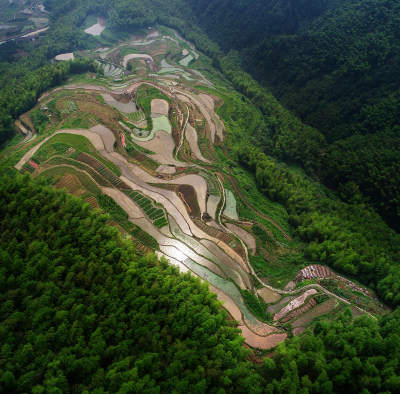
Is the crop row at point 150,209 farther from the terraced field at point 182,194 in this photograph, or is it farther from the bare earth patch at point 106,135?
the bare earth patch at point 106,135

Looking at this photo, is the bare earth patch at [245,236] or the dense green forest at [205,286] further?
the bare earth patch at [245,236]

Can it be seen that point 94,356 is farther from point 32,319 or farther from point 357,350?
point 357,350

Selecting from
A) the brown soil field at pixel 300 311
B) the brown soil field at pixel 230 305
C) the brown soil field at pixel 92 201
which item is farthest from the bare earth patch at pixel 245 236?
the brown soil field at pixel 92 201

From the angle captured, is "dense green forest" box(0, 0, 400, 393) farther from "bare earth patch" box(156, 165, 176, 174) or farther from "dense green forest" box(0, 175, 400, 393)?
"bare earth patch" box(156, 165, 176, 174)

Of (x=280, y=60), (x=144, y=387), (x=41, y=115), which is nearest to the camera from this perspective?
(x=144, y=387)

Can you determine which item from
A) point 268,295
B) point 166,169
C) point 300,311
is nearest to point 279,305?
point 268,295

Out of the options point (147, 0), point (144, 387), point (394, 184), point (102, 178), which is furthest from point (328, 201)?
point (147, 0)
